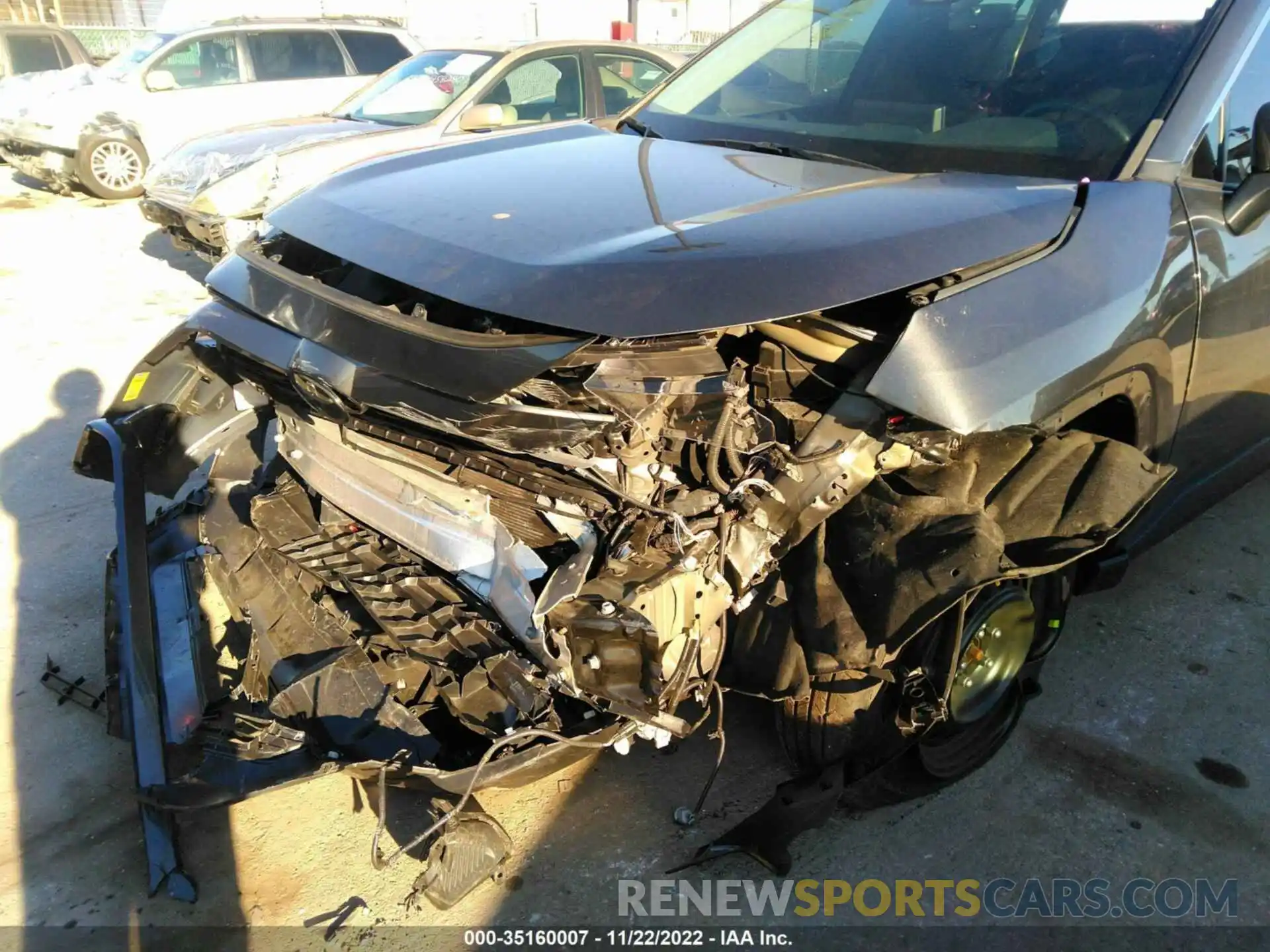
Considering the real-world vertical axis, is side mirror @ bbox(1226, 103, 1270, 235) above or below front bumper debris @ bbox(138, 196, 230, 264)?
above

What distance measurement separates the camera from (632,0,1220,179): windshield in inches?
106

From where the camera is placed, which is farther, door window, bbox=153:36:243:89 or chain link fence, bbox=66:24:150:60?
chain link fence, bbox=66:24:150:60

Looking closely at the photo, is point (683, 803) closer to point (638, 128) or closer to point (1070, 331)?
point (1070, 331)

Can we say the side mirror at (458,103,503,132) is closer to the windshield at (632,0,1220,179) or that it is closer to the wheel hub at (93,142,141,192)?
the windshield at (632,0,1220,179)

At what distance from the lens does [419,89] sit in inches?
301

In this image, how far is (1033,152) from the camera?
8.87 ft

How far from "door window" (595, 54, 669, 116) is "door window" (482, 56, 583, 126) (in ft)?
0.81

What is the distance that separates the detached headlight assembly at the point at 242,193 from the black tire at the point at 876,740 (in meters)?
6.15

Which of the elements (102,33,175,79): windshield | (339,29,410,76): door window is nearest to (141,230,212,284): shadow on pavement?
(102,33,175,79): windshield

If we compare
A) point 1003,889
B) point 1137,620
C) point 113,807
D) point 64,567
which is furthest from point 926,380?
point 64,567

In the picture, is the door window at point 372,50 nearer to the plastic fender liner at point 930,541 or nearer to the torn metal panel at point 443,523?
the torn metal panel at point 443,523

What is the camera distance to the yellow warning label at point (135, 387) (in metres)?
3.02

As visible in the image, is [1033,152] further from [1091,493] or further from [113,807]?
[113,807]

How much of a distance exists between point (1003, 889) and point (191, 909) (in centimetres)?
208
